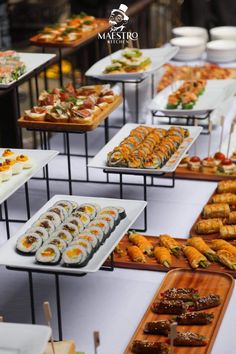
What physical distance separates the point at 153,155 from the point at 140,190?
0.84 m

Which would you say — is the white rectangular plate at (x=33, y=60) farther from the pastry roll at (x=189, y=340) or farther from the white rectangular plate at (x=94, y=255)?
the pastry roll at (x=189, y=340)

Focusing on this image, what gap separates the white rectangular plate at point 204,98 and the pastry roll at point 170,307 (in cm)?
219

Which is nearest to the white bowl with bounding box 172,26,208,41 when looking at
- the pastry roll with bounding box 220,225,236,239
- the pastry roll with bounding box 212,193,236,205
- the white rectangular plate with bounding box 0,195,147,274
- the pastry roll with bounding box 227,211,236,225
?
the pastry roll with bounding box 212,193,236,205

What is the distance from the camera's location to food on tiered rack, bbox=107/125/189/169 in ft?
15.5

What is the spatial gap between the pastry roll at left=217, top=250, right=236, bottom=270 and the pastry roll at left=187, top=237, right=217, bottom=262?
4 centimetres

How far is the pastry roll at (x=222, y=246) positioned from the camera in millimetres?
4551

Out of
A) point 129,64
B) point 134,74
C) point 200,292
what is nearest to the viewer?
point 200,292

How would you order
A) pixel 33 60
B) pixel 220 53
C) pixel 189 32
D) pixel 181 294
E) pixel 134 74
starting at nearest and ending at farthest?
pixel 181 294 < pixel 33 60 < pixel 134 74 < pixel 220 53 < pixel 189 32

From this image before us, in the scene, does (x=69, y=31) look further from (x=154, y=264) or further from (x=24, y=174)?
(x=154, y=264)

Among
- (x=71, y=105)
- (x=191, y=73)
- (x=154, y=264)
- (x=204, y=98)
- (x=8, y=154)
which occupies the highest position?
(x=71, y=105)

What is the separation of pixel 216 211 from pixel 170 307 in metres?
1.16

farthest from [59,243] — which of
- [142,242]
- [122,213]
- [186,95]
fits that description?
[186,95]

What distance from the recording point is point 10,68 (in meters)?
5.24

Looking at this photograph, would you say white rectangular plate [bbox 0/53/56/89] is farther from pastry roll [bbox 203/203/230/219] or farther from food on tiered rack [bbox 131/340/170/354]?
food on tiered rack [bbox 131/340/170/354]
